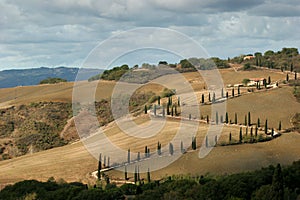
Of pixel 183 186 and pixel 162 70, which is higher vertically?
pixel 162 70

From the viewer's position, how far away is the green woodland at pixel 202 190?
4247 centimetres

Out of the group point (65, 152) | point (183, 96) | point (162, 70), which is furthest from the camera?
point (162, 70)

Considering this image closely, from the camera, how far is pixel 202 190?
4434cm

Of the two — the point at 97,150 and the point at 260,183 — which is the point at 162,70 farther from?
the point at 260,183

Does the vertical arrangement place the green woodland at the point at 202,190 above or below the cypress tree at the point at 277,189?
below

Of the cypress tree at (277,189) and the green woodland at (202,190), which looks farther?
the green woodland at (202,190)

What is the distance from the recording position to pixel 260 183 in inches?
1837

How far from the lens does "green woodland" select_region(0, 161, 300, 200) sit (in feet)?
139

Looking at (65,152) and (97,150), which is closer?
(97,150)

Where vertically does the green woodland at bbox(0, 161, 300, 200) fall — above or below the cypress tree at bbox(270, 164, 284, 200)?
below

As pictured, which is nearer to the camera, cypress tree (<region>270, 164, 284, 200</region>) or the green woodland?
cypress tree (<region>270, 164, 284, 200</region>)

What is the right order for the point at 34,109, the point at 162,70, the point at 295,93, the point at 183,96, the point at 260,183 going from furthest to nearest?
the point at 162,70 → the point at 34,109 → the point at 183,96 → the point at 295,93 → the point at 260,183

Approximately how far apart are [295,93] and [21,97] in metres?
81.1

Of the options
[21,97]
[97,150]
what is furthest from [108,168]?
[21,97]
